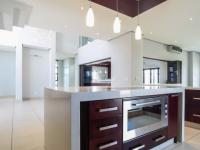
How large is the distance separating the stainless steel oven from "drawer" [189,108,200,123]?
1475mm

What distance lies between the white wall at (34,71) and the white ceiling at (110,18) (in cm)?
353

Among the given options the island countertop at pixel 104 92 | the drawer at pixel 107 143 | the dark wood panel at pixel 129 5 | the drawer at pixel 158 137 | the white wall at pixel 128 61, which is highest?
the dark wood panel at pixel 129 5

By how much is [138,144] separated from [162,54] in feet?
23.4

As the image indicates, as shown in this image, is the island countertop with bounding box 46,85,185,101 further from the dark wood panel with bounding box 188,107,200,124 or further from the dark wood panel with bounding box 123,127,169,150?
the dark wood panel with bounding box 188,107,200,124

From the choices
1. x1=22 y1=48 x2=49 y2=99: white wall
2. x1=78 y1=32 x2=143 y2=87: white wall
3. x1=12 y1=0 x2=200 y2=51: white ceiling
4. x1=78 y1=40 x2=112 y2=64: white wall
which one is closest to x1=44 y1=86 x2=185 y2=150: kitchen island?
x1=12 y1=0 x2=200 y2=51: white ceiling

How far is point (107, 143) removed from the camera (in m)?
1.56

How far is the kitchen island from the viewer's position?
1370mm

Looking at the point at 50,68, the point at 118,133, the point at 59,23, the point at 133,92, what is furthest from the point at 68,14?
the point at 50,68

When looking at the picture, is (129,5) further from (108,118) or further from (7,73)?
(7,73)

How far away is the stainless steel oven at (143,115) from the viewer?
178 cm

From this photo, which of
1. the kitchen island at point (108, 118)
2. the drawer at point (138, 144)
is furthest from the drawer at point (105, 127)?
the drawer at point (138, 144)

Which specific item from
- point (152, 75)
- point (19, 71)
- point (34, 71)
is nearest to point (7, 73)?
point (34, 71)

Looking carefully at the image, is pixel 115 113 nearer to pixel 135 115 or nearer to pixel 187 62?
pixel 135 115

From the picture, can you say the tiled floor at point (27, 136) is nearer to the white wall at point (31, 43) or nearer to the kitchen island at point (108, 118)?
the kitchen island at point (108, 118)
